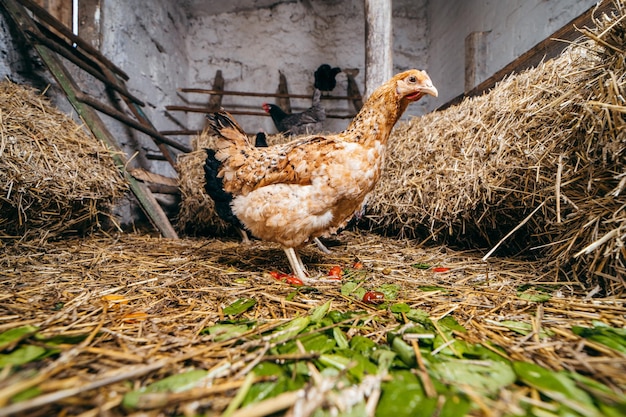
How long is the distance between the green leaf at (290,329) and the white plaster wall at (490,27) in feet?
13.5

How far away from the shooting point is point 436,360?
3.06 ft

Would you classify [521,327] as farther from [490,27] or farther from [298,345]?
[490,27]

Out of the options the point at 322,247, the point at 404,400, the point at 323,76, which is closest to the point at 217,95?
the point at 323,76

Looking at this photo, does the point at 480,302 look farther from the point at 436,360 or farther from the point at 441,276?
the point at 436,360

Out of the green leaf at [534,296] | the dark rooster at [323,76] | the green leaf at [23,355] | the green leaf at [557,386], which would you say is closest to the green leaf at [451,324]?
the green leaf at [557,386]

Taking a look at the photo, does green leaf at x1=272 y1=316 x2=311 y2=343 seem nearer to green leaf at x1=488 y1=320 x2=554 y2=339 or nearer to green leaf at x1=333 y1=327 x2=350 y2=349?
green leaf at x1=333 y1=327 x2=350 y2=349

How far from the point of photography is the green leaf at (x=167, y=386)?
667mm

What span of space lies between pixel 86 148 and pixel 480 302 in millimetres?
3521

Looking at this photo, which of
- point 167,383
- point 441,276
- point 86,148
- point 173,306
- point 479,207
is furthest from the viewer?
point 86,148

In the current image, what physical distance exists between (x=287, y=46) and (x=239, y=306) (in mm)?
6795

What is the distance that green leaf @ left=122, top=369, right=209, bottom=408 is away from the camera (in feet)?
2.19

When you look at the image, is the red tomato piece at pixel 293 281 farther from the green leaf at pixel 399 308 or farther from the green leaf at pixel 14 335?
the green leaf at pixel 14 335

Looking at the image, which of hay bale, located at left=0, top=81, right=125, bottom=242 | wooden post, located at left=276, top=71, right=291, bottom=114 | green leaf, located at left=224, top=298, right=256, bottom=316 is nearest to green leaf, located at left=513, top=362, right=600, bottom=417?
green leaf, located at left=224, top=298, right=256, bottom=316

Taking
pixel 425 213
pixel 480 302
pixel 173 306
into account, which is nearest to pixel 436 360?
pixel 480 302
